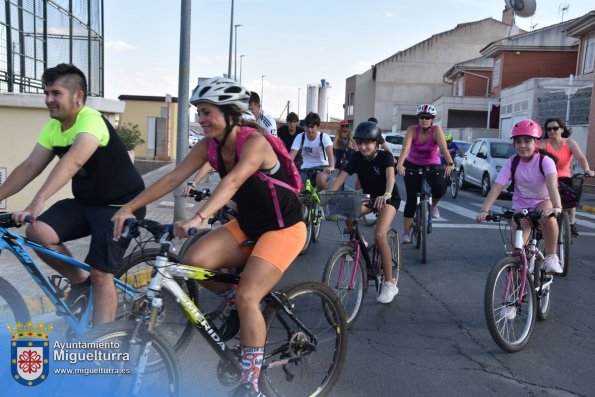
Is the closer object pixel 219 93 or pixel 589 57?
pixel 219 93

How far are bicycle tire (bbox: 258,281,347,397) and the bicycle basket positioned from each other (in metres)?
1.31

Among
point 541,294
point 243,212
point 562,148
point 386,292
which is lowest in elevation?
point 386,292

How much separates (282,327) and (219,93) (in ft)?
4.51

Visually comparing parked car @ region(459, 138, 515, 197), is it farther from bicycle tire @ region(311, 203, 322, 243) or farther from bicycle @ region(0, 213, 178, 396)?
bicycle @ region(0, 213, 178, 396)

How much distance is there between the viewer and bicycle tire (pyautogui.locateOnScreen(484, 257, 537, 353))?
441 cm

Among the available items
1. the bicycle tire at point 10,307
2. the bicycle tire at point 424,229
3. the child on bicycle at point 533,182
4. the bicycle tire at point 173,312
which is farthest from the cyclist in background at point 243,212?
the bicycle tire at point 424,229

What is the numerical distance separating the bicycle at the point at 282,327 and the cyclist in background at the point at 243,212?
4.4 inches

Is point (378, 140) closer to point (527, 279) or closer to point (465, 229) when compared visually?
point (527, 279)

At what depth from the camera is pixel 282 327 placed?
11.3 feet

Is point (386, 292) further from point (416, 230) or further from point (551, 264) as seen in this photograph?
point (416, 230)

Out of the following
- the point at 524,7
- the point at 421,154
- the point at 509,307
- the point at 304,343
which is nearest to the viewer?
the point at 304,343

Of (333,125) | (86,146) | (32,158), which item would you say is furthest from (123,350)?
(333,125)

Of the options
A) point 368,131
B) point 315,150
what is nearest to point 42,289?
point 368,131

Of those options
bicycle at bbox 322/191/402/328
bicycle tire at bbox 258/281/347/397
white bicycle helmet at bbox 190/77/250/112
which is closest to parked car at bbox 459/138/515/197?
bicycle at bbox 322/191/402/328
